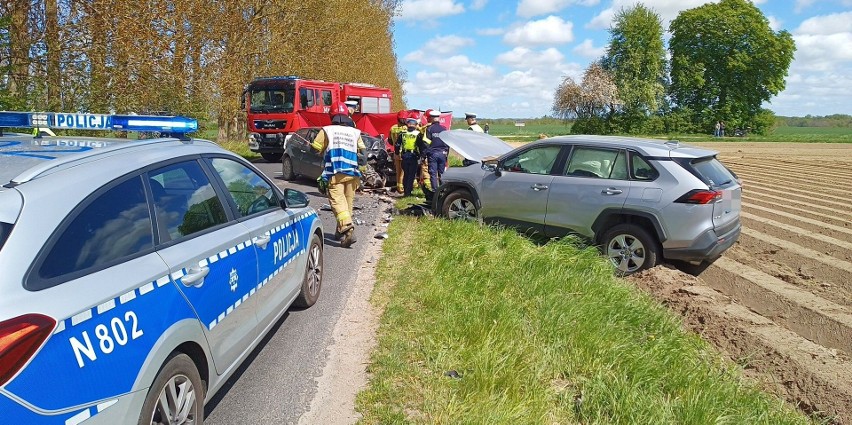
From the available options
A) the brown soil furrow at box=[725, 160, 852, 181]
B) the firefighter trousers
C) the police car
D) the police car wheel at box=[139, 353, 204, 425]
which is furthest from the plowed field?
the brown soil furrow at box=[725, 160, 852, 181]

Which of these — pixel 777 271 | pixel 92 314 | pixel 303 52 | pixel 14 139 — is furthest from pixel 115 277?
pixel 303 52

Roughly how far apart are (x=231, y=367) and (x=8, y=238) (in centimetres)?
156

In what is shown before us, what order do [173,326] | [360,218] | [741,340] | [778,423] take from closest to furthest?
[173,326], [778,423], [741,340], [360,218]

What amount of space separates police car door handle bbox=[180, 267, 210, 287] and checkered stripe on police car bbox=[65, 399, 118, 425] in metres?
0.69

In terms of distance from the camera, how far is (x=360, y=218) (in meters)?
10.5

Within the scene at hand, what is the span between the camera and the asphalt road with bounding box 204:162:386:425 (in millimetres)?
3613

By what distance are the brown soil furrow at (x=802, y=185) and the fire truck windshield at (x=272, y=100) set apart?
13699 millimetres

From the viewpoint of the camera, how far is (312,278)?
5.51 m

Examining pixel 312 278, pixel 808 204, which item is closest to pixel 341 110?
pixel 312 278

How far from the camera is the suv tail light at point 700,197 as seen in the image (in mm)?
6676

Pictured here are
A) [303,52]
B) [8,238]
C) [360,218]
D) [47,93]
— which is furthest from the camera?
[303,52]

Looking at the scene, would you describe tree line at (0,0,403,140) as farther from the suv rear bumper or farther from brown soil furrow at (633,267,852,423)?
brown soil furrow at (633,267,852,423)

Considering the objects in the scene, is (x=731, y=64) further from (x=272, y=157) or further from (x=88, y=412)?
(x=88, y=412)

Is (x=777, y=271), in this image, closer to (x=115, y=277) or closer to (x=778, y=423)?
(x=778, y=423)
